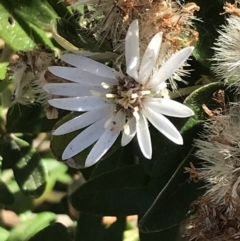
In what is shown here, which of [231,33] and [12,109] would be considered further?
[12,109]

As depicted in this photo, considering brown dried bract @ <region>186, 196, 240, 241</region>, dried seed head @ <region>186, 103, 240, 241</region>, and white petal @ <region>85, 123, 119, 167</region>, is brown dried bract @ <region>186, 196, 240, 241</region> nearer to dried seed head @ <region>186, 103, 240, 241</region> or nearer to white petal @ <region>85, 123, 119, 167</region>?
dried seed head @ <region>186, 103, 240, 241</region>

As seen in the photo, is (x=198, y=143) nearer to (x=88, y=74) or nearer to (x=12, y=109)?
(x=88, y=74)

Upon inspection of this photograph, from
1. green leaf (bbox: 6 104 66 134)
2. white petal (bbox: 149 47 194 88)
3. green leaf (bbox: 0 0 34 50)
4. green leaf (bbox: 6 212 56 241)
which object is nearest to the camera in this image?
white petal (bbox: 149 47 194 88)

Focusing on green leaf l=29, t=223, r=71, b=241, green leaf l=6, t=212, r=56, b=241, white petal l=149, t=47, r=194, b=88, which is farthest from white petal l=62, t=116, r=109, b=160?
green leaf l=6, t=212, r=56, b=241

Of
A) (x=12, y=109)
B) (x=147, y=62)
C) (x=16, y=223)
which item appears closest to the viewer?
(x=147, y=62)

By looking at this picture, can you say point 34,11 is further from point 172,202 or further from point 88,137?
point 172,202

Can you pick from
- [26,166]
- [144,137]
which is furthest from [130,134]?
Result: [26,166]

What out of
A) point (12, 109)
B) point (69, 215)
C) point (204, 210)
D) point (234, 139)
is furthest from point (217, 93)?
point (69, 215)
